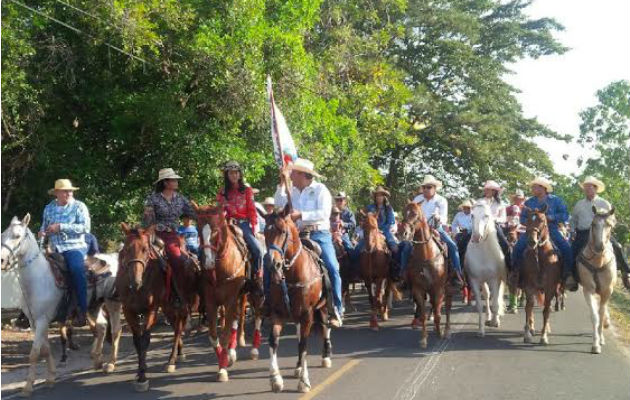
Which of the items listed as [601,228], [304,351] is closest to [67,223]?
[304,351]

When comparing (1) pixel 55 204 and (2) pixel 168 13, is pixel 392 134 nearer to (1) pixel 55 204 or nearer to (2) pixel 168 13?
(2) pixel 168 13

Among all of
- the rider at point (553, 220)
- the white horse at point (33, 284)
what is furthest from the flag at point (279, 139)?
the rider at point (553, 220)

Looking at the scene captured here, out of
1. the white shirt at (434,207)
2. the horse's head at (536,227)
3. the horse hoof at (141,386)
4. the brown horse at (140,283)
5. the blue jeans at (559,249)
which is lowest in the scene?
the horse hoof at (141,386)

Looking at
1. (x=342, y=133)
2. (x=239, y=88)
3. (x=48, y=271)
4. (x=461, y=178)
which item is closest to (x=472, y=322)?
(x=239, y=88)

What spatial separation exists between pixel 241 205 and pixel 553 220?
6064 mm

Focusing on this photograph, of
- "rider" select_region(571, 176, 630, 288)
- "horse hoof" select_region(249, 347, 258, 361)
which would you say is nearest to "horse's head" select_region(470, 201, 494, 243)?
"rider" select_region(571, 176, 630, 288)

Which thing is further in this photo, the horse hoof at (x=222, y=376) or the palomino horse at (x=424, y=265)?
the palomino horse at (x=424, y=265)

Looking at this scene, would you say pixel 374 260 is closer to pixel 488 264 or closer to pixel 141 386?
pixel 488 264

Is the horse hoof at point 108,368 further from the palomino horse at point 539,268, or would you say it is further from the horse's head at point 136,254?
the palomino horse at point 539,268

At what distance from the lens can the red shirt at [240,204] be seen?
1015cm

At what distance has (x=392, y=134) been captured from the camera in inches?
1129

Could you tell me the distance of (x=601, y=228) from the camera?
36.9ft

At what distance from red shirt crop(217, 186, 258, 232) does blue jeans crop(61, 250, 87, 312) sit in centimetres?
230

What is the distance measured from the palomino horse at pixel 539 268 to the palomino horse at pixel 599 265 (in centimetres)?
50
